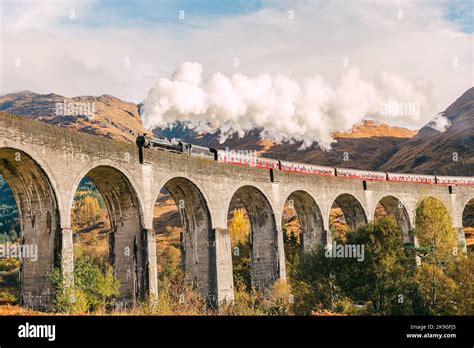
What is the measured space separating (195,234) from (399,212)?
93.1 feet

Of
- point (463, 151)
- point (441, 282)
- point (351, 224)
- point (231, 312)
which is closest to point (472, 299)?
point (441, 282)

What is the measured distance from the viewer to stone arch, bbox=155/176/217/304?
38906 mm

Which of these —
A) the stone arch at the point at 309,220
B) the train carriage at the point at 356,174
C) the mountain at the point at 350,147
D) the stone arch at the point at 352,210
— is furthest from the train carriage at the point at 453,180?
the mountain at the point at 350,147

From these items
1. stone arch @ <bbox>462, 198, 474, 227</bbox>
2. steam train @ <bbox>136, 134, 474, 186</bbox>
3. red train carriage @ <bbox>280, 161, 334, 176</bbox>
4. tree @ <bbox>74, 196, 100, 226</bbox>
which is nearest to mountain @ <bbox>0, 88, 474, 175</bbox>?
stone arch @ <bbox>462, 198, 474, 227</bbox>

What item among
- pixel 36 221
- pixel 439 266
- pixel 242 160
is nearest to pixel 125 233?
pixel 36 221

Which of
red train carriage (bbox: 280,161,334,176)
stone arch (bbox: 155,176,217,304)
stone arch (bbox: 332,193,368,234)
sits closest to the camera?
stone arch (bbox: 155,176,217,304)

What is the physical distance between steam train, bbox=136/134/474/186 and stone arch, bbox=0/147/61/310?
7.33 metres

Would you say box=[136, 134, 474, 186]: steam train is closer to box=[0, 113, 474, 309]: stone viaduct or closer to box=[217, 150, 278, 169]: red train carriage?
box=[217, 150, 278, 169]: red train carriage

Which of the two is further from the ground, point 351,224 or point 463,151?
point 463,151

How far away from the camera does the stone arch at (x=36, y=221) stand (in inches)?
1115

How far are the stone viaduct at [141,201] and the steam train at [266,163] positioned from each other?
127 centimetres

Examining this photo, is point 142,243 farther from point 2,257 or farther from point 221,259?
point 2,257
